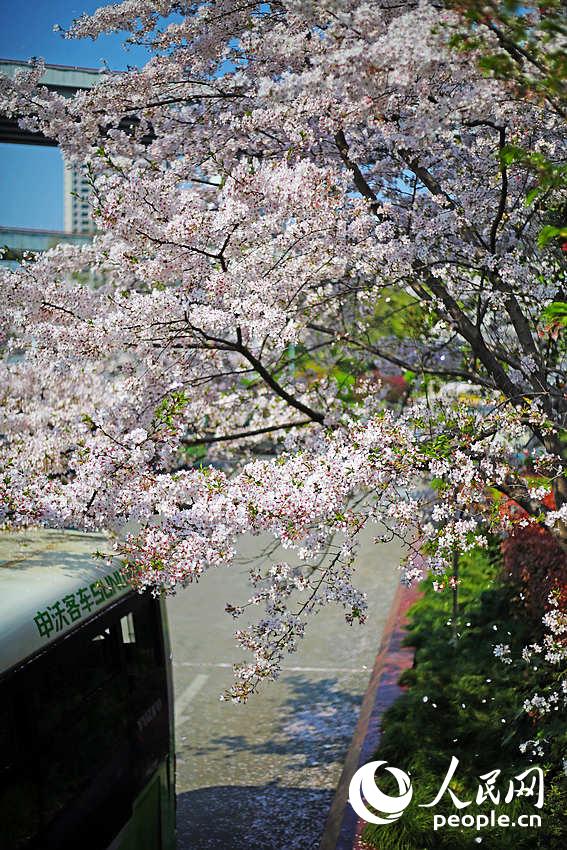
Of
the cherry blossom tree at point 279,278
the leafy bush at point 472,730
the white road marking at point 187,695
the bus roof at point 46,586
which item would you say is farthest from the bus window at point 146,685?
the white road marking at point 187,695

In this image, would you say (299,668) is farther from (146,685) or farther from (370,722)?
(146,685)

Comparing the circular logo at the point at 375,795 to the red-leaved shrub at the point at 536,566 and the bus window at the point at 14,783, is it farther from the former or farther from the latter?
the bus window at the point at 14,783

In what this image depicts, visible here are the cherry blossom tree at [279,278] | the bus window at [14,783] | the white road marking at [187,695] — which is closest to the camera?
the bus window at [14,783]

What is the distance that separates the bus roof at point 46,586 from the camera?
15.7 feet

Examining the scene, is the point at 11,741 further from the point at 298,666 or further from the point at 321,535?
the point at 298,666

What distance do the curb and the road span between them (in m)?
0.29

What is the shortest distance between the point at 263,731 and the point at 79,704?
5.69m

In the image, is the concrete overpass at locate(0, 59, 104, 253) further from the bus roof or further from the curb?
the curb

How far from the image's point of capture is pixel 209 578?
60.7ft

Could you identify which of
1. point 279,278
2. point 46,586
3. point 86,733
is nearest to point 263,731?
point 86,733

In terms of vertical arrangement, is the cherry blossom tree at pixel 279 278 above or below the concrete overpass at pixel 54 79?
below

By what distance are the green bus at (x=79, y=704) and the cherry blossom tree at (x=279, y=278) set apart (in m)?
0.43

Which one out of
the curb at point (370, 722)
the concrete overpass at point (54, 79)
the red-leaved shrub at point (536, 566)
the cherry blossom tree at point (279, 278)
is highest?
the concrete overpass at point (54, 79)

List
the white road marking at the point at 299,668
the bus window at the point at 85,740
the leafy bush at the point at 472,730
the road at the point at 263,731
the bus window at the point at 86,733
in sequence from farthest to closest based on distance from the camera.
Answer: the white road marking at the point at 299,668
the road at the point at 263,731
the leafy bush at the point at 472,730
the bus window at the point at 85,740
the bus window at the point at 86,733
